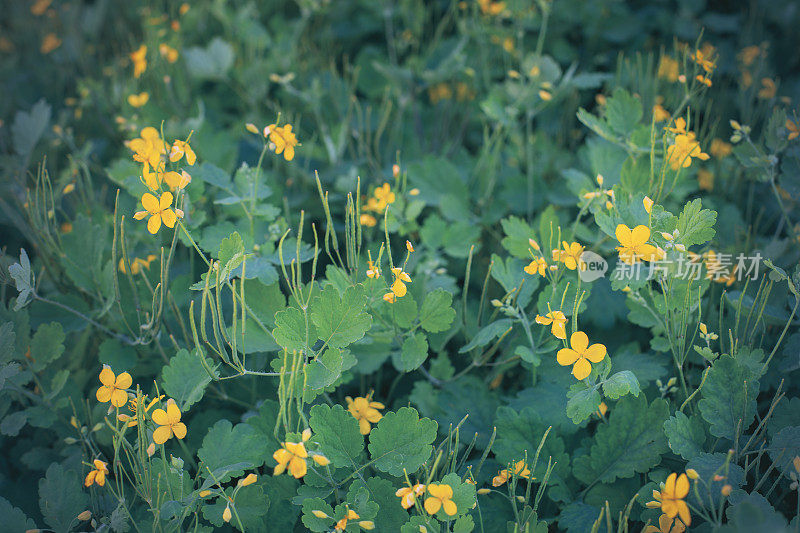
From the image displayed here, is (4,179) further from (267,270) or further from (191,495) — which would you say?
(191,495)

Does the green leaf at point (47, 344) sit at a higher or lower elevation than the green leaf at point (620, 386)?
lower

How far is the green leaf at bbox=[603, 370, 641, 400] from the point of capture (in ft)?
3.47

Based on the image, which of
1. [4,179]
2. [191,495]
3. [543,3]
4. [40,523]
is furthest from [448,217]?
[4,179]

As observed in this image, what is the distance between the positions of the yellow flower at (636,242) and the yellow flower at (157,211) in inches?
33.2

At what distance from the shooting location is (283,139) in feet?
4.20

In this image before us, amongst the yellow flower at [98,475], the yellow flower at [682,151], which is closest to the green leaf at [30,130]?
the yellow flower at [98,475]

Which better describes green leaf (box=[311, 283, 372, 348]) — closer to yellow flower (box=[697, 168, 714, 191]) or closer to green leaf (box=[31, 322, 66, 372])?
green leaf (box=[31, 322, 66, 372])

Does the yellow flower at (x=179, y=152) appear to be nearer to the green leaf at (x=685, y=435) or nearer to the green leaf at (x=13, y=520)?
the green leaf at (x=13, y=520)

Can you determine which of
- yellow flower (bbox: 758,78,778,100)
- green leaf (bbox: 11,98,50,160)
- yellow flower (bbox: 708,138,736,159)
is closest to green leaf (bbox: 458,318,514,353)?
yellow flower (bbox: 708,138,736,159)

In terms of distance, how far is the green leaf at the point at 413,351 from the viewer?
47.6 inches

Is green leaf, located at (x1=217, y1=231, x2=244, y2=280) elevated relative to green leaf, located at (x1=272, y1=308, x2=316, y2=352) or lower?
elevated

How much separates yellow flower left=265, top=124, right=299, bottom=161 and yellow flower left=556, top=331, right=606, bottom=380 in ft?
2.27

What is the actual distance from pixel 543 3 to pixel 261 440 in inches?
57.9

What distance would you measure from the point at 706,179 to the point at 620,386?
1.06 m
